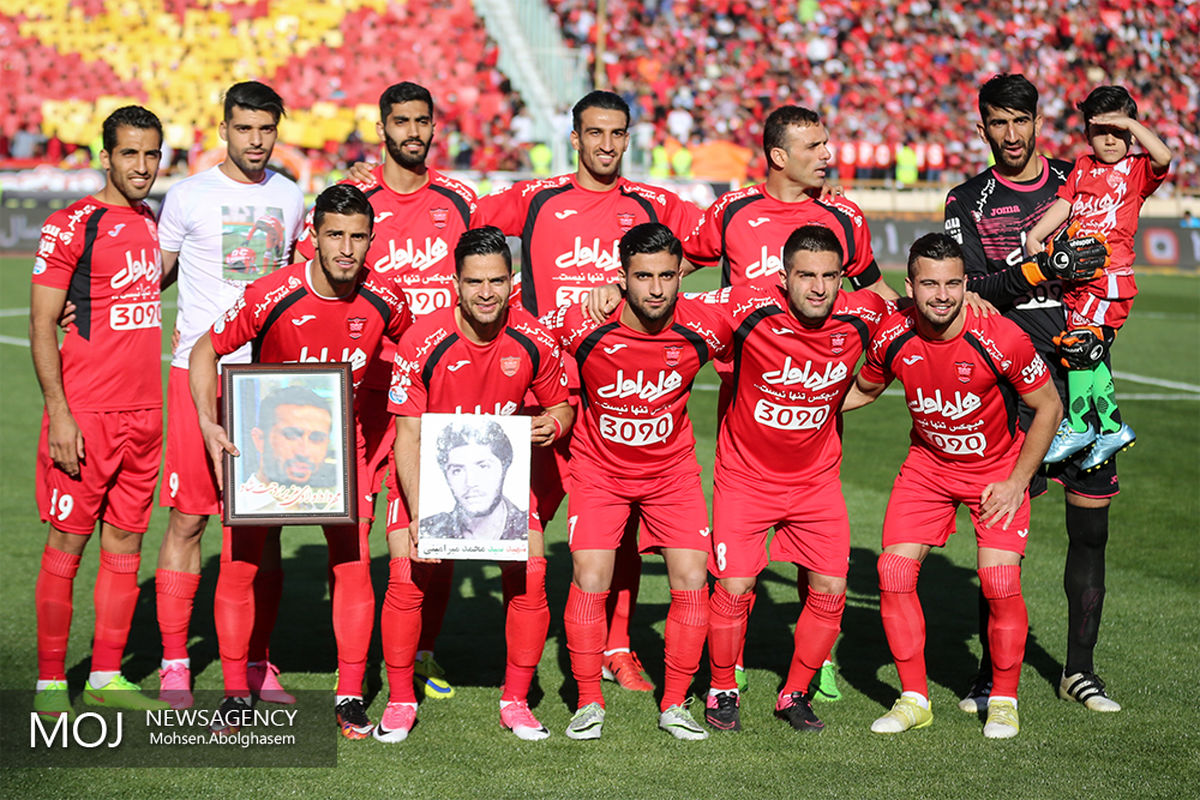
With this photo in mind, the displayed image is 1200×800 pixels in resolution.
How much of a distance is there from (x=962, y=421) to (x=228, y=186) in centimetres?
318

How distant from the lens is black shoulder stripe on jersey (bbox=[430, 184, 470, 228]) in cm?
588

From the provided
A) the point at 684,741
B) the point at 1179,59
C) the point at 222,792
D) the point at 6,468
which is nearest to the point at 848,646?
the point at 684,741

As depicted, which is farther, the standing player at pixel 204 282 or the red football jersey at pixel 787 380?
the standing player at pixel 204 282

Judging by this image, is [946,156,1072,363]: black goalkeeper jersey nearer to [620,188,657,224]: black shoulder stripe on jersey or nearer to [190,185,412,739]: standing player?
[620,188,657,224]: black shoulder stripe on jersey

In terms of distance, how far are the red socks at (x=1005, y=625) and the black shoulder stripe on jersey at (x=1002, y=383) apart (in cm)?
59

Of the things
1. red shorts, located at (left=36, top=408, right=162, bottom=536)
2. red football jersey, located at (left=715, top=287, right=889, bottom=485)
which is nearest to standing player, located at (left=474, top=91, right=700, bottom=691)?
red football jersey, located at (left=715, top=287, right=889, bottom=485)

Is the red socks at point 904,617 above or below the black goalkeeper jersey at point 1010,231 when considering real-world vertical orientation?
below

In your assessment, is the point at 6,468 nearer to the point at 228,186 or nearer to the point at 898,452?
the point at 228,186

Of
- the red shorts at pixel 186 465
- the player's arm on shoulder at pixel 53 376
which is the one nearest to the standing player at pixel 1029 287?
the red shorts at pixel 186 465

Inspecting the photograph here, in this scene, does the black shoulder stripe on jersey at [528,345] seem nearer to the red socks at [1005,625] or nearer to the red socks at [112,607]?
the red socks at [112,607]

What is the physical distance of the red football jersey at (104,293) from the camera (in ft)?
16.7

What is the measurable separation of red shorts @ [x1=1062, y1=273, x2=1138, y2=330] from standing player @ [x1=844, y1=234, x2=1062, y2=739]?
698 mm

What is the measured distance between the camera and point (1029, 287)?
5336 millimetres

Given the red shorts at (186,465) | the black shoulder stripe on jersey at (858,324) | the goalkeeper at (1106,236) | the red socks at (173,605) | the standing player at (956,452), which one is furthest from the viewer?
the goalkeeper at (1106,236)
